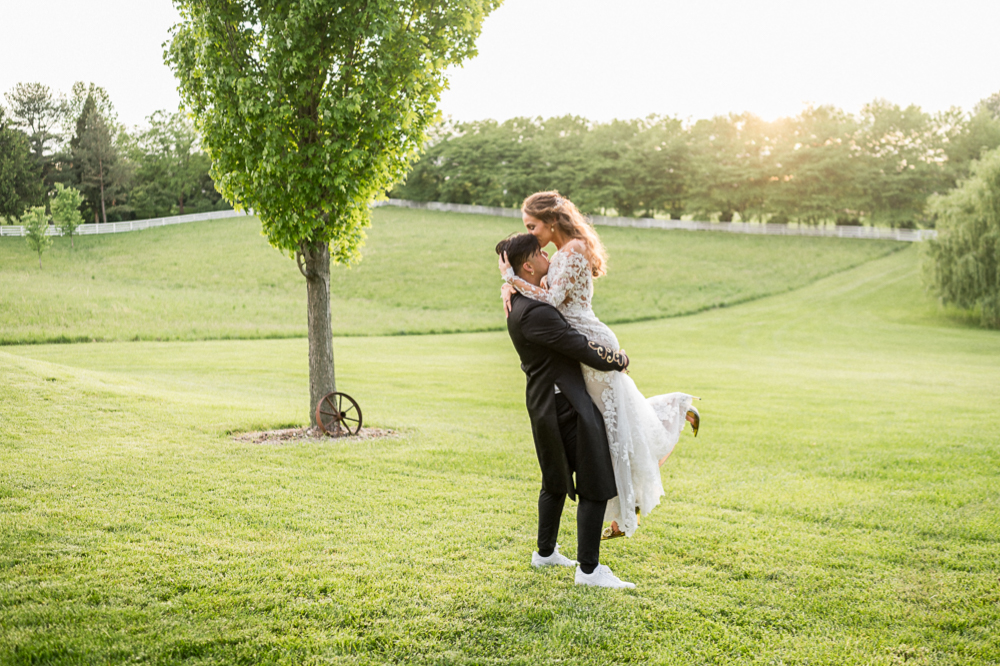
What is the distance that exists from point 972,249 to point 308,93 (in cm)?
3802

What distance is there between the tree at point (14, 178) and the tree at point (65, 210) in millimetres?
1320

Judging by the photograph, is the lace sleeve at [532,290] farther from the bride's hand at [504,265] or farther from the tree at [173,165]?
the tree at [173,165]

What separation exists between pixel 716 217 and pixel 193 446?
2764 inches

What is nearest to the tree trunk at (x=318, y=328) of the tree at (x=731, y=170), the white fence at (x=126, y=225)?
the white fence at (x=126, y=225)

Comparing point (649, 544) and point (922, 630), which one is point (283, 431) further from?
point (922, 630)

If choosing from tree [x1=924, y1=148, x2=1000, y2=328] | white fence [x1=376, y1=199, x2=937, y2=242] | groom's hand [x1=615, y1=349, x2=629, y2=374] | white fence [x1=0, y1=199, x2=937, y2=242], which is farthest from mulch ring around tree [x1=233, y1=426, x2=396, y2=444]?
white fence [x1=376, y1=199, x2=937, y2=242]

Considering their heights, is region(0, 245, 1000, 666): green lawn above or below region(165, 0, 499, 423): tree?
below

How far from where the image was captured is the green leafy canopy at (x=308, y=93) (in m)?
9.36

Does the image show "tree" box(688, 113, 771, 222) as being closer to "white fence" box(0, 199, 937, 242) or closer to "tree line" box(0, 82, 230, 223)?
"white fence" box(0, 199, 937, 242)

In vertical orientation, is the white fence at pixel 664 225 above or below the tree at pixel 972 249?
above

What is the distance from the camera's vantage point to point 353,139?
389 inches

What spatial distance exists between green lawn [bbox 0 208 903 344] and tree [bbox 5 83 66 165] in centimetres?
763

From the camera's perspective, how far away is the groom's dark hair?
4.68 metres

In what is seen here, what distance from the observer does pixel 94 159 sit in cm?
5356
